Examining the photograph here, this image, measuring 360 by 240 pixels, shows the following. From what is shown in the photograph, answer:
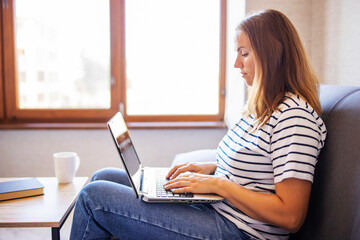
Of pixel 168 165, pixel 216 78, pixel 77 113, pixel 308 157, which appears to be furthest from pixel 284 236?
pixel 77 113

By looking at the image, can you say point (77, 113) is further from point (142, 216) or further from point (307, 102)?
point (307, 102)

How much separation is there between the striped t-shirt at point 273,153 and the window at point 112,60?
1374mm

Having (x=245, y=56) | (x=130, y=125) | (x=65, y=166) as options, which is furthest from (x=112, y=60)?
(x=245, y=56)

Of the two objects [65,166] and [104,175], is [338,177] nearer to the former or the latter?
[104,175]

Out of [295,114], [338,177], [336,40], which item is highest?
[336,40]

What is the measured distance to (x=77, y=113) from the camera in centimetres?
240

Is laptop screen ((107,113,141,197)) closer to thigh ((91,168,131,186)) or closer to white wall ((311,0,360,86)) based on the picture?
thigh ((91,168,131,186))

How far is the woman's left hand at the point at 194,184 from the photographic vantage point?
1032 millimetres

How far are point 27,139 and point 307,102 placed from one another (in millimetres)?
1916

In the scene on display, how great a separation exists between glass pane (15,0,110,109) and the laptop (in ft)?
3.52

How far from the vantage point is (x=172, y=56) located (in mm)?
2414

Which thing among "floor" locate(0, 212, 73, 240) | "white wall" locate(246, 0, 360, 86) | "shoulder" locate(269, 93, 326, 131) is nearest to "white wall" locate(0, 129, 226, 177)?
"floor" locate(0, 212, 73, 240)

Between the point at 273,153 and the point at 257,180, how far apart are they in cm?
11

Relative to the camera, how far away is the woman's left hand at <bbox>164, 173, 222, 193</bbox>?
3.39 feet
